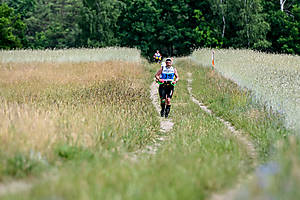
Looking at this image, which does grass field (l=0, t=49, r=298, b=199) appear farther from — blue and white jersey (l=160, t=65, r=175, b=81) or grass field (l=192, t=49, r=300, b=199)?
blue and white jersey (l=160, t=65, r=175, b=81)

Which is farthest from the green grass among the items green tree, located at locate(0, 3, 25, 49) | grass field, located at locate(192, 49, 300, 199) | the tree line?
green tree, located at locate(0, 3, 25, 49)

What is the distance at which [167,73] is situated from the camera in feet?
39.9

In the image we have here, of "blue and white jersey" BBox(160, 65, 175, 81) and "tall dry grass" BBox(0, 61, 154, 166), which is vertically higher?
"blue and white jersey" BBox(160, 65, 175, 81)

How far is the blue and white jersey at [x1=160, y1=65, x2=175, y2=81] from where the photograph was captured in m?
12.1

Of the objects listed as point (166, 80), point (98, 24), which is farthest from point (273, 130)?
point (98, 24)

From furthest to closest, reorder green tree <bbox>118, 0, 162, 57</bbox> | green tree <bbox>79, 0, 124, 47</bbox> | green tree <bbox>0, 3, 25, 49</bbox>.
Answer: green tree <bbox>79, 0, 124, 47</bbox>
green tree <bbox>0, 3, 25, 49</bbox>
green tree <bbox>118, 0, 162, 57</bbox>

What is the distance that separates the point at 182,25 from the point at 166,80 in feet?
135

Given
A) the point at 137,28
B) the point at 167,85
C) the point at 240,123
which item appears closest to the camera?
the point at 240,123

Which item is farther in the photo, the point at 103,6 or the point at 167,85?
the point at 103,6

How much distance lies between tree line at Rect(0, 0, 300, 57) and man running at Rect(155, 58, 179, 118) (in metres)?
33.5

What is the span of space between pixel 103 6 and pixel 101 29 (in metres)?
3.63

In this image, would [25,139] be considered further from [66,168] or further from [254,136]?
[254,136]

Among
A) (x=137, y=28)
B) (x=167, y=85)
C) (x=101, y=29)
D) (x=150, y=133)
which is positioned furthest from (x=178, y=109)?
(x=101, y=29)

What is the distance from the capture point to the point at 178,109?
13.7m
